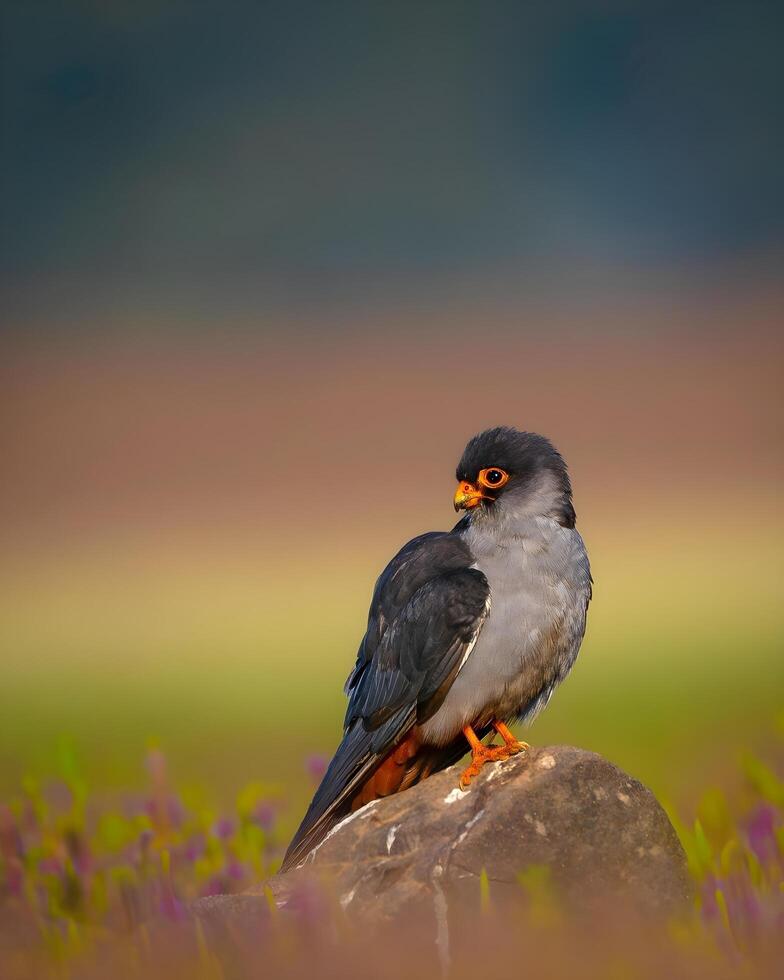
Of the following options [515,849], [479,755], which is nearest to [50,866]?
[479,755]

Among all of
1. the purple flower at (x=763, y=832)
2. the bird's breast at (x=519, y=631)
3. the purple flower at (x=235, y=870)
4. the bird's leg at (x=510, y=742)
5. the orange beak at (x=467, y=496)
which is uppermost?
the orange beak at (x=467, y=496)

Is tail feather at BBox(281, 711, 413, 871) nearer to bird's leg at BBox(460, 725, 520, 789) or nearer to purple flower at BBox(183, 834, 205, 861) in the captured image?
bird's leg at BBox(460, 725, 520, 789)

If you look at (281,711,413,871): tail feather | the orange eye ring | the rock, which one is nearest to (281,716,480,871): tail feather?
(281,711,413,871): tail feather

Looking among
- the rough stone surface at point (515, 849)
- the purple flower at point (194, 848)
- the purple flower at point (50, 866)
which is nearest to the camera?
the rough stone surface at point (515, 849)

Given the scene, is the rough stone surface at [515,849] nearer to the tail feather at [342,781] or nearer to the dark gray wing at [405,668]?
the tail feather at [342,781]

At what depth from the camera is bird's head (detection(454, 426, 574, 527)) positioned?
15.8ft

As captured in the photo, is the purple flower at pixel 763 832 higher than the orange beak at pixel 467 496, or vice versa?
the orange beak at pixel 467 496

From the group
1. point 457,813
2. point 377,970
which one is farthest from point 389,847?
point 377,970

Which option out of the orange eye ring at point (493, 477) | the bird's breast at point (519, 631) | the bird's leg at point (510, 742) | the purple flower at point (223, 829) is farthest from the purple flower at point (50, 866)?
the orange eye ring at point (493, 477)

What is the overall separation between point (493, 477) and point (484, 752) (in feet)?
3.82

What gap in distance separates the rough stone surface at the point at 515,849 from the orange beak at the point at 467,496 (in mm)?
1092

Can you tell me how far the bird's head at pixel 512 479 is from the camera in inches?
190

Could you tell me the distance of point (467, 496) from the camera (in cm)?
483

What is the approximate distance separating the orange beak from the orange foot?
95 cm
